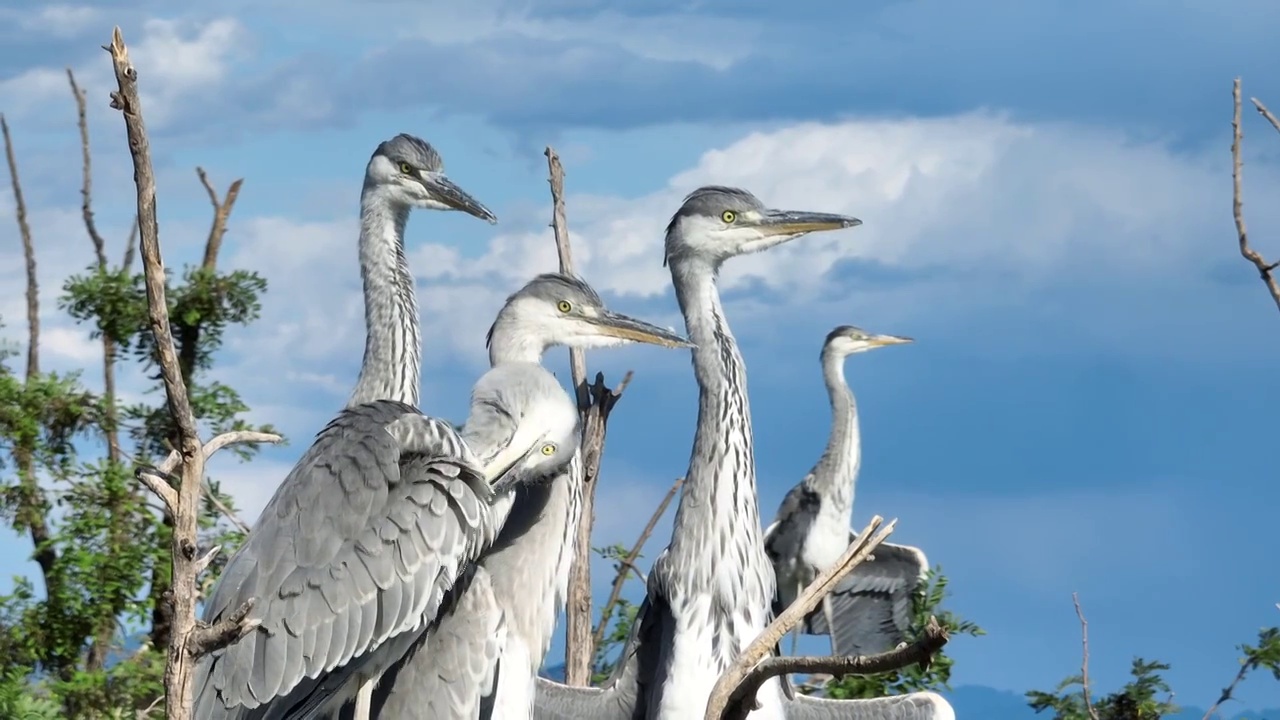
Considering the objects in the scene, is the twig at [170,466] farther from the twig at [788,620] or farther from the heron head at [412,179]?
the heron head at [412,179]

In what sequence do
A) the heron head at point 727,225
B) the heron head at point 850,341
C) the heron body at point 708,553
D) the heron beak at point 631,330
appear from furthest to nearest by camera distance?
the heron head at point 850,341, the heron head at point 727,225, the heron beak at point 631,330, the heron body at point 708,553

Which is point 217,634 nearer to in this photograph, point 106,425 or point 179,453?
point 179,453

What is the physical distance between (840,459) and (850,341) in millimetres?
2600

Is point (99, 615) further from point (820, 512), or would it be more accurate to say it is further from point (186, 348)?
point (820, 512)

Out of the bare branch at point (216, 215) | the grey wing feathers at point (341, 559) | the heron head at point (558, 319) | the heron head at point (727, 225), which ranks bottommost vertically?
the grey wing feathers at point (341, 559)

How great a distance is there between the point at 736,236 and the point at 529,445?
4.99 feet

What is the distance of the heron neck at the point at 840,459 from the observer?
9.11 meters

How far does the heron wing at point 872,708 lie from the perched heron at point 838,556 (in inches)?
88.2

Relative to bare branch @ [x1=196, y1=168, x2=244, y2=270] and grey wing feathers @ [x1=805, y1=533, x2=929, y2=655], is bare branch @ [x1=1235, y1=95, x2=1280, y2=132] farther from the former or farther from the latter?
bare branch @ [x1=196, y1=168, x2=244, y2=270]

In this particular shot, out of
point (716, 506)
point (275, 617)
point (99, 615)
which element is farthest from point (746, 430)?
point (99, 615)

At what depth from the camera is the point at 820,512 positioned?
9.00 metres

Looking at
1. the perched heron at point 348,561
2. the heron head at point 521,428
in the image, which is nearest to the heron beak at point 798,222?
the heron head at point 521,428

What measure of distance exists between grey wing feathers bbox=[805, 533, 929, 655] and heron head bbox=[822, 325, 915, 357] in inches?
129

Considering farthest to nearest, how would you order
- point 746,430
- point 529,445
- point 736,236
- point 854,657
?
point 736,236
point 746,430
point 529,445
point 854,657
